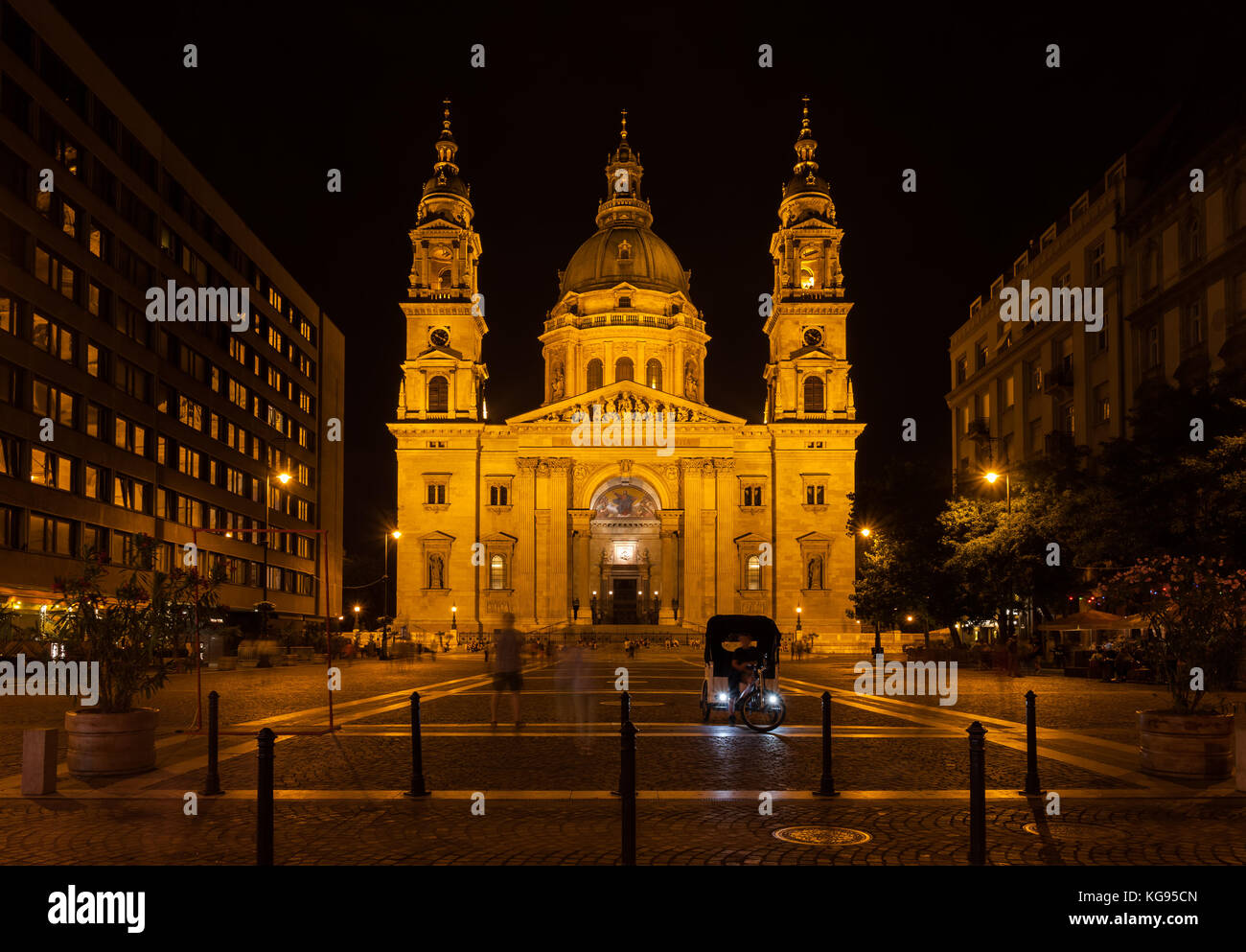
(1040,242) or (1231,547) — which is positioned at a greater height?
(1040,242)

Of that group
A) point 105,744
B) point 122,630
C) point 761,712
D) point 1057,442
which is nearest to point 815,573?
point 1057,442

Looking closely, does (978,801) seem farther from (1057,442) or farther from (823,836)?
(1057,442)

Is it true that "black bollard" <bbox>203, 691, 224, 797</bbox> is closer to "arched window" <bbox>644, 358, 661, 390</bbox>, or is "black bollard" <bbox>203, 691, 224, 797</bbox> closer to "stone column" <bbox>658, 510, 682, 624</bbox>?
"stone column" <bbox>658, 510, 682, 624</bbox>

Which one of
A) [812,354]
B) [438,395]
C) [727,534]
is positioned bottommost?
[727,534]

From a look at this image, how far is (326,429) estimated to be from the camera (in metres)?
89.4

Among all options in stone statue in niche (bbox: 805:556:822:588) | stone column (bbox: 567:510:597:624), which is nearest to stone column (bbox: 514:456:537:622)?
stone column (bbox: 567:510:597:624)

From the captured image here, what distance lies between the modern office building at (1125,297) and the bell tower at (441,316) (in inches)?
1632

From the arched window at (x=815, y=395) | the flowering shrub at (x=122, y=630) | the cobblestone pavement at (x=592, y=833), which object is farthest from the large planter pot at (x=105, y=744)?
the arched window at (x=815, y=395)

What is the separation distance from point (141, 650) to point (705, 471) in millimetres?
76969

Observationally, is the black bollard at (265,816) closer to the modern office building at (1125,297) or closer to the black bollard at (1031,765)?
the black bollard at (1031,765)

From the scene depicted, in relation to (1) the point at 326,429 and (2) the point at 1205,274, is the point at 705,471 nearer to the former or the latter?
(1) the point at 326,429

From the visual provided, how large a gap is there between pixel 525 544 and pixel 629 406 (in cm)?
1286

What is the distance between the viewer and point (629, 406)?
91375 millimetres

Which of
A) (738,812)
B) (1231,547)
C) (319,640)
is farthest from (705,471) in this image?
(738,812)
